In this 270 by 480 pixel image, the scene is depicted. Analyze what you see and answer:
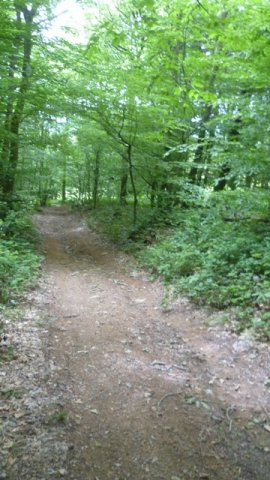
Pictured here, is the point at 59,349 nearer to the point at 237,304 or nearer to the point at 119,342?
the point at 119,342

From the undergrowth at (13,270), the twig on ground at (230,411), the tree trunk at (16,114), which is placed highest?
the tree trunk at (16,114)

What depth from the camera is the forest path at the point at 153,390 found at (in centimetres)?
334

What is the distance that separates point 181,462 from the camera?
335cm

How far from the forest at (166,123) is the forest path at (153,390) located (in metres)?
0.81

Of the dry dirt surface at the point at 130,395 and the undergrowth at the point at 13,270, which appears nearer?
the dry dirt surface at the point at 130,395

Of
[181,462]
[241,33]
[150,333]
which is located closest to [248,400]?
[181,462]

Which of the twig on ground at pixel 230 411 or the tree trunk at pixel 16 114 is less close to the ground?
the tree trunk at pixel 16 114

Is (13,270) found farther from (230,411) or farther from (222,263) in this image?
(230,411)

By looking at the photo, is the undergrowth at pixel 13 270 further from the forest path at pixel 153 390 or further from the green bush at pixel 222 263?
the green bush at pixel 222 263

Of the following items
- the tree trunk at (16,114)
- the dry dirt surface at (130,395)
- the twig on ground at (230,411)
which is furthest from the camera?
the tree trunk at (16,114)

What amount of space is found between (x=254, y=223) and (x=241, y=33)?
4.53 m

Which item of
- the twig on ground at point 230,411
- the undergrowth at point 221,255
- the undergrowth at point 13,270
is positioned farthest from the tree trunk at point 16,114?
the twig on ground at point 230,411

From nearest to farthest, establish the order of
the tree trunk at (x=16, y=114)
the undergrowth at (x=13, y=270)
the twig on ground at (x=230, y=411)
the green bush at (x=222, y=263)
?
the twig on ground at (x=230, y=411)
the green bush at (x=222, y=263)
the undergrowth at (x=13, y=270)
the tree trunk at (x=16, y=114)

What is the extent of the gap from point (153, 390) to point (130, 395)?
34cm
